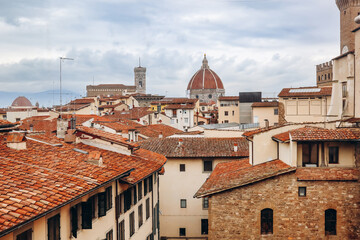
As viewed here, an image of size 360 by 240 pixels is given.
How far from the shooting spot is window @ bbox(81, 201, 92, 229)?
1069 cm

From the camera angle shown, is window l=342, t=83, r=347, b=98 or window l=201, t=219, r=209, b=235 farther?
window l=201, t=219, r=209, b=235

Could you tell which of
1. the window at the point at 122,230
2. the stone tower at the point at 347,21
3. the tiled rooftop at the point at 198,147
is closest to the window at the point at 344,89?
the tiled rooftop at the point at 198,147

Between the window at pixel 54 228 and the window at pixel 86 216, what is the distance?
52.8 inches

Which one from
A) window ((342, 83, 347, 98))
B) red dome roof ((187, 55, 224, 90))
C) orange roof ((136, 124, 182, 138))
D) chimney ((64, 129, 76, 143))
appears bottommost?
orange roof ((136, 124, 182, 138))

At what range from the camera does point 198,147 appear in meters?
27.5

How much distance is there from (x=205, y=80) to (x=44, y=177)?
154 m

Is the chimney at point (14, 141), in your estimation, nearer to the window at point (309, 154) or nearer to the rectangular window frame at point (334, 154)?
the window at point (309, 154)

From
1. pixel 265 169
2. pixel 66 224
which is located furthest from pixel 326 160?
pixel 66 224

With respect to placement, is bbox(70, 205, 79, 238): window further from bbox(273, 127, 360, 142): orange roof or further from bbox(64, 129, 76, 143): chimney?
bbox(273, 127, 360, 142): orange roof

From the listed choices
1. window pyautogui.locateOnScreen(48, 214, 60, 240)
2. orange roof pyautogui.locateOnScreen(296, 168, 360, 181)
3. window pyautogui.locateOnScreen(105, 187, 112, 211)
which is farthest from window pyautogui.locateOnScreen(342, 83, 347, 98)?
window pyautogui.locateOnScreen(48, 214, 60, 240)

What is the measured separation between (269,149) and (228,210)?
14.6 feet

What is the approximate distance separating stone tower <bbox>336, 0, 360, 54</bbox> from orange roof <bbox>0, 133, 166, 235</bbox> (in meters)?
67.8

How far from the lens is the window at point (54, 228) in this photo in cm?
903

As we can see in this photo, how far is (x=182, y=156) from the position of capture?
85.3 feet
